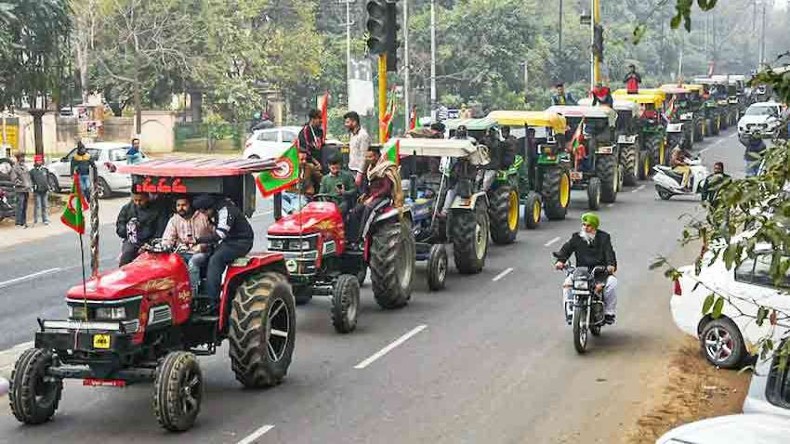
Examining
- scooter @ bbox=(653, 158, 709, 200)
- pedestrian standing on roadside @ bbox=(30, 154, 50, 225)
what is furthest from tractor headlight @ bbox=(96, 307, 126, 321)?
scooter @ bbox=(653, 158, 709, 200)

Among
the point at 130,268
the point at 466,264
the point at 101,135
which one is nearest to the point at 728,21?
the point at 101,135

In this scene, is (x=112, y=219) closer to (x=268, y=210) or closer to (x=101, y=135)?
(x=268, y=210)

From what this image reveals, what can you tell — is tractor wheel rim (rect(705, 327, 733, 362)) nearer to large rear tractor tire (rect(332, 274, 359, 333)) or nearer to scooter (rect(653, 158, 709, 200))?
large rear tractor tire (rect(332, 274, 359, 333))

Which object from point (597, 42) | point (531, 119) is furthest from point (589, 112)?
point (597, 42)

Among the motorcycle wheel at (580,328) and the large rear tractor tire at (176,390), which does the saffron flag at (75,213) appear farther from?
the motorcycle wheel at (580,328)

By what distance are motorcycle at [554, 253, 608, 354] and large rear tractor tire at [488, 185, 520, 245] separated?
298 inches

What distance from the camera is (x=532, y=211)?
86.6 ft

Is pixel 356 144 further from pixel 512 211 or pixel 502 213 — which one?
pixel 512 211

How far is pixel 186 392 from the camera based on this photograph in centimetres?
1187

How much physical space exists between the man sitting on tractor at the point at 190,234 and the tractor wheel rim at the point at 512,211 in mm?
11349

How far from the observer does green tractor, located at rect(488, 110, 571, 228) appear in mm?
26375

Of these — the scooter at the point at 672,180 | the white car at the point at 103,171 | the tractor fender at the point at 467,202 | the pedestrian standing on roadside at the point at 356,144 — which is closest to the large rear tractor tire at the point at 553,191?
the scooter at the point at 672,180

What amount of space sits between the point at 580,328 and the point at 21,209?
18600 mm

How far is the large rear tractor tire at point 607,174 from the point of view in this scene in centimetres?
3062
